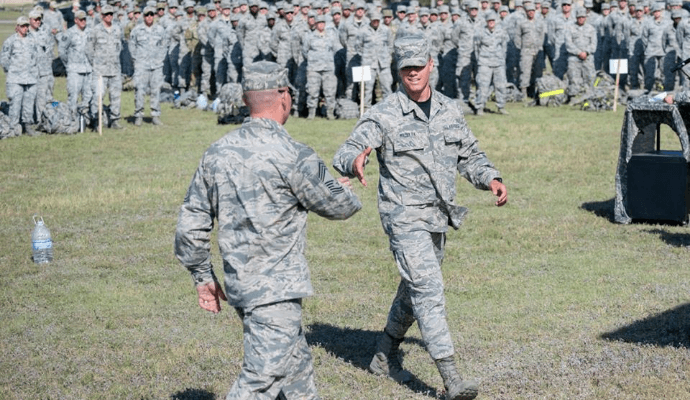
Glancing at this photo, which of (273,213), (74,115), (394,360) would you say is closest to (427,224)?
(394,360)

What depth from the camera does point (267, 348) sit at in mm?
4852

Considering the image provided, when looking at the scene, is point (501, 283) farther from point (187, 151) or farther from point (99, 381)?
point (187, 151)

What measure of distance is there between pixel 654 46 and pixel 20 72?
15.4 meters

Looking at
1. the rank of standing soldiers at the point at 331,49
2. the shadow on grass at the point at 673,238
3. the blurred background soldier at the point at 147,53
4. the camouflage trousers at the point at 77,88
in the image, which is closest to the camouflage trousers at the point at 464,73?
the rank of standing soldiers at the point at 331,49

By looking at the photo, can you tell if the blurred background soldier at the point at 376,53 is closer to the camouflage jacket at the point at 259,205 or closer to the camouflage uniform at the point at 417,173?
the camouflage uniform at the point at 417,173

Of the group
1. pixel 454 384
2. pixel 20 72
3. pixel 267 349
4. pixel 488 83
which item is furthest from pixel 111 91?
pixel 267 349

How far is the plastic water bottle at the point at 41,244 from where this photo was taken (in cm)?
1013

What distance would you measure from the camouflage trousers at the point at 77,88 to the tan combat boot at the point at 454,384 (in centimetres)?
1551

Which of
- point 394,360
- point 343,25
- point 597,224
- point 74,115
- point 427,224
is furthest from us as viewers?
point 343,25

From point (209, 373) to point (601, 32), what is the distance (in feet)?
77.0

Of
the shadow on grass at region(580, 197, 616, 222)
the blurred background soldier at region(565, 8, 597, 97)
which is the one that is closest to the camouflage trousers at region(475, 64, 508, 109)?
the blurred background soldier at region(565, 8, 597, 97)

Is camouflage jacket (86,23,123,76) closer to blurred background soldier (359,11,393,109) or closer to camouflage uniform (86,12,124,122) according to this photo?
camouflage uniform (86,12,124,122)

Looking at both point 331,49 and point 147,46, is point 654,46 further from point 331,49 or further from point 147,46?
point 147,46

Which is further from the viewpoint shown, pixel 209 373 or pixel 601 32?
pixel 601 32
